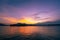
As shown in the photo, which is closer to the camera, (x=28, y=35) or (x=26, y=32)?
(x=28, y=35)

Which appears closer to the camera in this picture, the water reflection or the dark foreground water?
the dark foreground water

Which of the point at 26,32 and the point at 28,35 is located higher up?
the point at 26,32

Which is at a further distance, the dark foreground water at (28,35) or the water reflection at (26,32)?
the water reflection at (26,32)

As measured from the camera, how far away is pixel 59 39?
Answer: 5.55 metres
